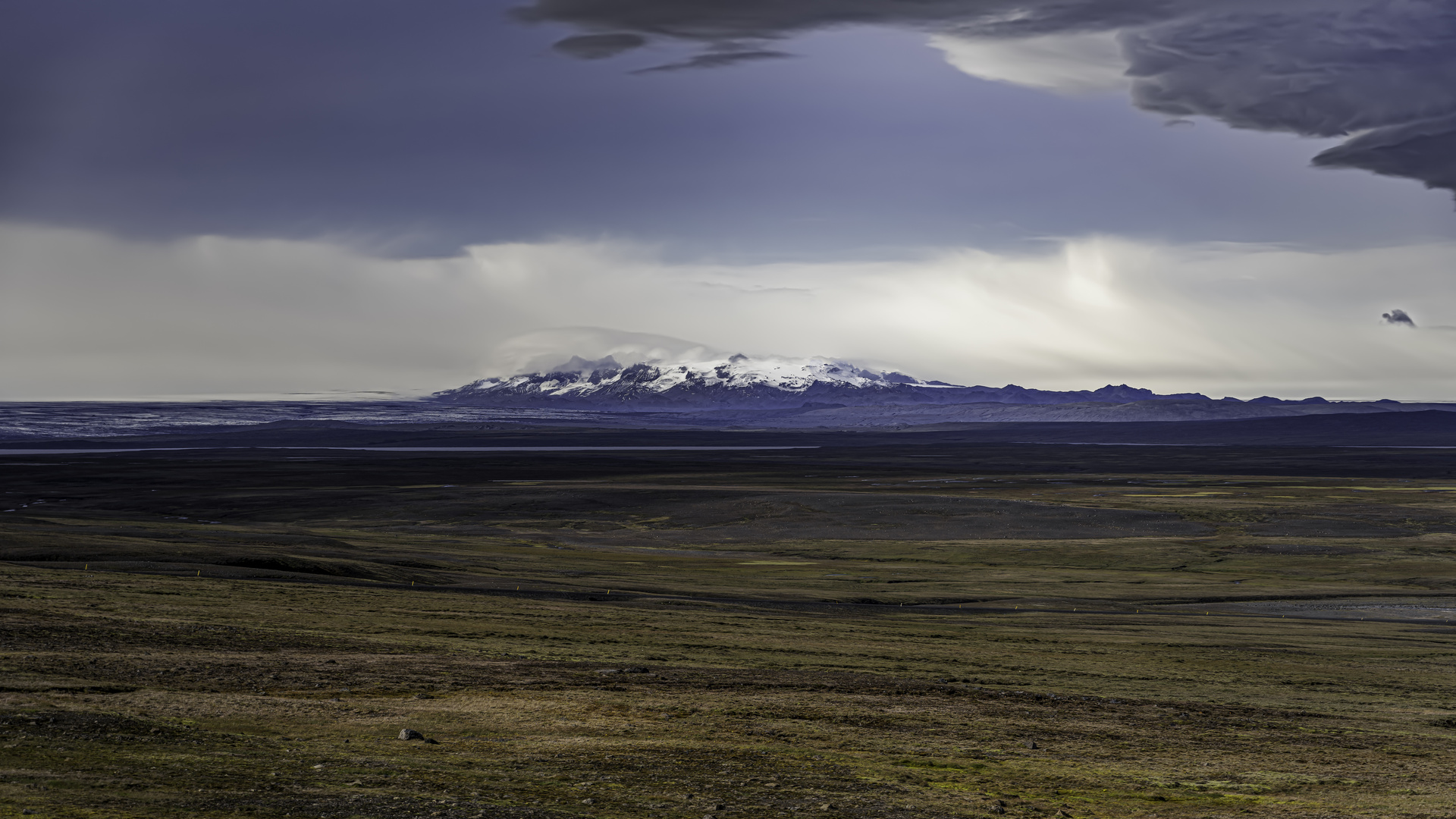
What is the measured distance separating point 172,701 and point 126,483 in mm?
93659

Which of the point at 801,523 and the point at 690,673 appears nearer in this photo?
the point at 690,673

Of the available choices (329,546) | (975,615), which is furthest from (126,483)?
(975,615)

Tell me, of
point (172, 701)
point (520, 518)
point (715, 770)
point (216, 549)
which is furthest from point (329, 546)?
point (715, 770)

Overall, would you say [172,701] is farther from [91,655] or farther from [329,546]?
[329,546]

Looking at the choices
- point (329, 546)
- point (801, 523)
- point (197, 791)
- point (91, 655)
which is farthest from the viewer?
point (801, 523)

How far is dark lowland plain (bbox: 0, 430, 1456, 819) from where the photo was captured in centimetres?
1247

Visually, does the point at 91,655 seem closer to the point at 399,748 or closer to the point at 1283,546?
the point at 399,748

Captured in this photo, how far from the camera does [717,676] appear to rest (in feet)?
66.8

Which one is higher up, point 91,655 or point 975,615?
point 91,655

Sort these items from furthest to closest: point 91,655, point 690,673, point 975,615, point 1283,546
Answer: point 1283,546 → point 975,615 → point 690,673 → point 91,655

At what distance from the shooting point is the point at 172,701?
598 inches

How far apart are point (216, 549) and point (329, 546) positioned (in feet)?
32.8

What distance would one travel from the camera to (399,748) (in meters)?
13.6

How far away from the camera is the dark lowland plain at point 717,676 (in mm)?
12469
